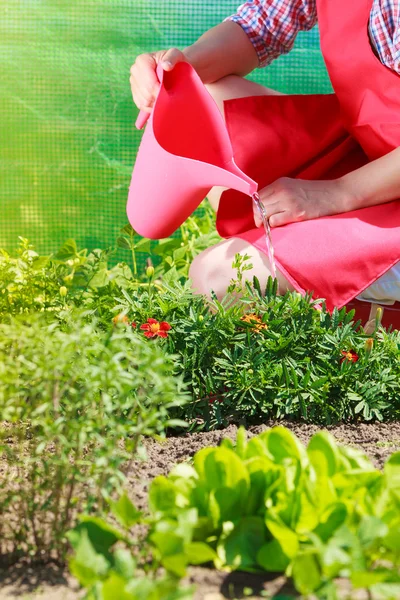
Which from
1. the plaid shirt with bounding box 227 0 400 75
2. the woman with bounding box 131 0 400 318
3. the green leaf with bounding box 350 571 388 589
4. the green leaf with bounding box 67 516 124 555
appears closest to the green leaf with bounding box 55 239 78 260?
the woman with bounding box 131 0 400 318

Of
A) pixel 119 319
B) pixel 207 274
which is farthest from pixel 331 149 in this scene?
pixel 119 319

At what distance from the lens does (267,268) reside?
2.11 meters

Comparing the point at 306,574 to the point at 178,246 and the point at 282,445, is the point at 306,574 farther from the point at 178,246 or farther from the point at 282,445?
the point at 178,246

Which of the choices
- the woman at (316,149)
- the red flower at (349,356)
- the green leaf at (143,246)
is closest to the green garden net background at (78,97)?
the green leaf at (143,246)

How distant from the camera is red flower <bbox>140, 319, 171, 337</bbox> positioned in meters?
1.80

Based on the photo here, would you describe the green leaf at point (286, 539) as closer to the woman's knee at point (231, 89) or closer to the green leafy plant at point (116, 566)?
the green leafy plant at point (116, 566)

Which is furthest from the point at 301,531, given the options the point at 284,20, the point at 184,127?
the point at 284,20

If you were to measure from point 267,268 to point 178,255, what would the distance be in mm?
475

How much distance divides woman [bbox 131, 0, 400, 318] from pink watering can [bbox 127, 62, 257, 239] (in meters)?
0.06

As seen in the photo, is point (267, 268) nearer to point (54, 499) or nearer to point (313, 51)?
point (54, 499)

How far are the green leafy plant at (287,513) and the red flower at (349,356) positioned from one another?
0.60 m

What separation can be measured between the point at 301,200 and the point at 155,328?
1.93 ft

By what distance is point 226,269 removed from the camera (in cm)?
214

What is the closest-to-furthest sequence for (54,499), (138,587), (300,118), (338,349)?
(138,587) → (54,499) → (338,349) → (300,118)
